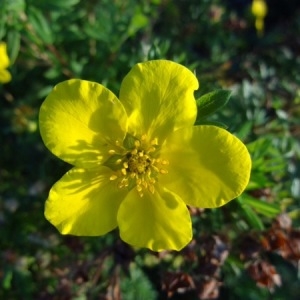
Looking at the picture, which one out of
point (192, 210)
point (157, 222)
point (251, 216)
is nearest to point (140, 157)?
point (157, 222)

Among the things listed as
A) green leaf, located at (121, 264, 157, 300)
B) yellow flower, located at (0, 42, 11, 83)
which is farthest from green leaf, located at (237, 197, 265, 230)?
yellow flower, located at (0, 42, 11, 83)

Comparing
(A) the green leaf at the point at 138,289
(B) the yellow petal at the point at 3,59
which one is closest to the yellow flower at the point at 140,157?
(B) the yellow petal at the point at 3,59

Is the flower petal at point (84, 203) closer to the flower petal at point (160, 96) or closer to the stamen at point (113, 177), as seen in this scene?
the stamen at point (113, 177)

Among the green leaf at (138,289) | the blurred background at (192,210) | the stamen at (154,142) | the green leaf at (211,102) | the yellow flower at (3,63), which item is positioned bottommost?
the green leaf at (138,289)

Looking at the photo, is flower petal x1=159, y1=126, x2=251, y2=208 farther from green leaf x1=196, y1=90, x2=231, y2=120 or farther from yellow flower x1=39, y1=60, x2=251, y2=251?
green leaf x1=196, y1=90, x2=231, y2=120

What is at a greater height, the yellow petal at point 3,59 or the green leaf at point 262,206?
the yellow petal at point 3,59

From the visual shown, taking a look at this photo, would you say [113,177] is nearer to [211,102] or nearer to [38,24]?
[211,102]

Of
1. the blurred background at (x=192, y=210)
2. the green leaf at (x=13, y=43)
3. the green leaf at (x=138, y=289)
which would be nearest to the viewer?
the blurred background at (x=192, y=210)
